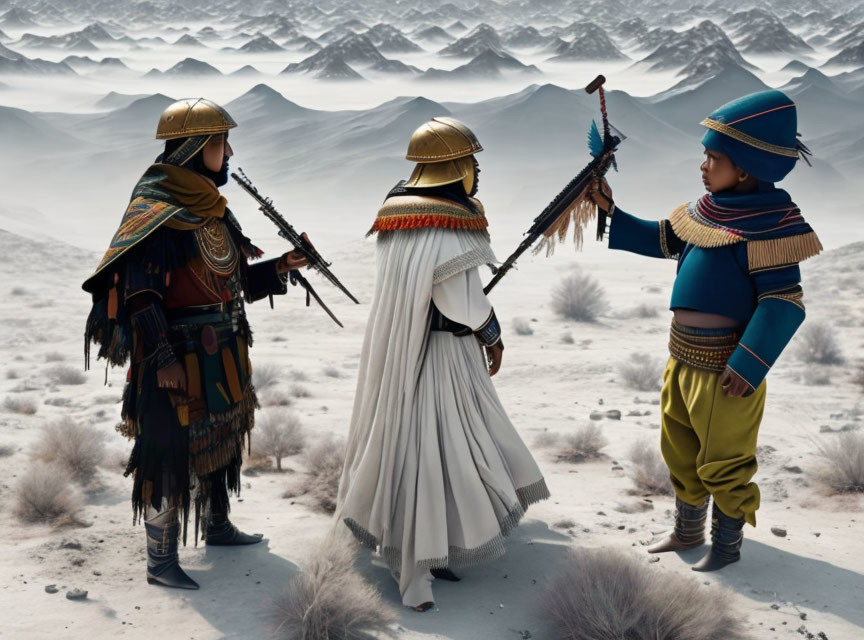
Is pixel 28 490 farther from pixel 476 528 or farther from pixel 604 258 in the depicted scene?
pixel 604 258

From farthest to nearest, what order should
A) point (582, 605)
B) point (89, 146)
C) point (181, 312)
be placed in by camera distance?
point (89, 146) → point (181, 312) → point (582, 605)

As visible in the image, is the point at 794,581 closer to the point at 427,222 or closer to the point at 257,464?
the point at 427,222

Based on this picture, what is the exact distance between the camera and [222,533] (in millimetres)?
4867

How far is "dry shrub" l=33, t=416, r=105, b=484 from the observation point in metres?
5.93

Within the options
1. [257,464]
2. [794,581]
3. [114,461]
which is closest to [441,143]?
[794,581]

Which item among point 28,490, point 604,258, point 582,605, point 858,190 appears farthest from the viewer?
point 858,190

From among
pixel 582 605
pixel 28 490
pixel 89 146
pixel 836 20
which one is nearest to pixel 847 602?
pixel 582 605

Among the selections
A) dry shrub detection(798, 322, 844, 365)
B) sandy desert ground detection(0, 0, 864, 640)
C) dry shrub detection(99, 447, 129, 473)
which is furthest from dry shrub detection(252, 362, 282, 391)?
dry shrub detection(798, 322, 844, 365)

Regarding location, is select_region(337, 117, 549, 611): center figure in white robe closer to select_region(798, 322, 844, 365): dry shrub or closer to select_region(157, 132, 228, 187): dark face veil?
select_region(157, 132, 228, 187): dark face veil

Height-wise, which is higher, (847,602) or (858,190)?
(858,190)

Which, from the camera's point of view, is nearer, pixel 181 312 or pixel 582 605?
pixel 582 605

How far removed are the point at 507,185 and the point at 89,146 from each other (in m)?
24.4

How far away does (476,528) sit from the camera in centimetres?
410

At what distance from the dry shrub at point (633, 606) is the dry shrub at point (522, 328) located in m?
7.97
